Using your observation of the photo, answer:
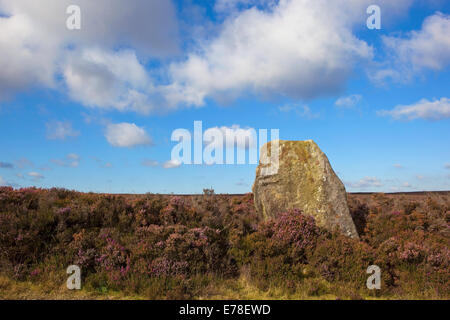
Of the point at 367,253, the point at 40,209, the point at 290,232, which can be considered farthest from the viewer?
the point at 40,209

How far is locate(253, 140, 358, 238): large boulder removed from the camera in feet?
30.5

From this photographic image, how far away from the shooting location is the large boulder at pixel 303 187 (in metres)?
9.30

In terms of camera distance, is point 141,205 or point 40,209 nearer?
point 40,209

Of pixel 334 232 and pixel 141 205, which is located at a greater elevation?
pixel 141 205

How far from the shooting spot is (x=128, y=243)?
27.2ft

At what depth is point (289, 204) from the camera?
387 inches

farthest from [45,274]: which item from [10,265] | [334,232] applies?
[334,232]

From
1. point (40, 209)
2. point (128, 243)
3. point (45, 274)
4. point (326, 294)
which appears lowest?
point (326, 294)

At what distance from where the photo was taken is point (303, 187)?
32.0ft

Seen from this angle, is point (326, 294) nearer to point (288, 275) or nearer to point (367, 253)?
point (288, 275)
